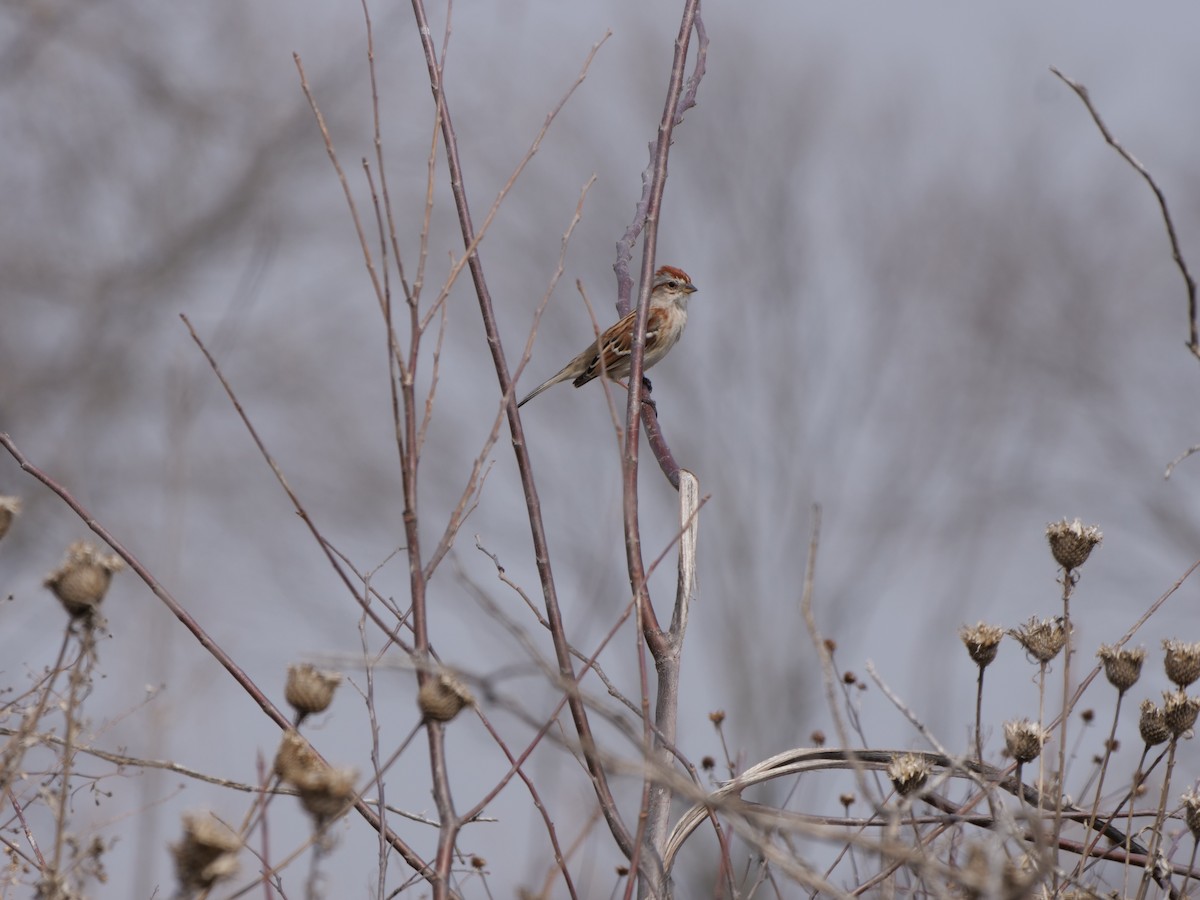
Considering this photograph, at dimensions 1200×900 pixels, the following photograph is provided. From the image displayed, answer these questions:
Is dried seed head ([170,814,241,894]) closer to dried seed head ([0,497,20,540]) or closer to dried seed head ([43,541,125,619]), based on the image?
dried seed head ([43,541,125,619])

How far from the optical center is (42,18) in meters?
16.1

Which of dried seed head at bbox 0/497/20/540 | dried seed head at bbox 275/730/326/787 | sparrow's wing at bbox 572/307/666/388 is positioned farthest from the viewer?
sparrow's wing at bbox 572/307/666/388

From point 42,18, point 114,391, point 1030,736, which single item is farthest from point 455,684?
point 114,391

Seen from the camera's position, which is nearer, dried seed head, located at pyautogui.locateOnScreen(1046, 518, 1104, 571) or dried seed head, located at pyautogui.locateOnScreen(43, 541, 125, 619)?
dried seed head, located at pyautogui.locateOnScreen(43, 541, 125, 619)

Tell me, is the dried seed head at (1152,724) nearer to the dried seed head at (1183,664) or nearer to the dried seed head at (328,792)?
the dried seed head at (1183,664)

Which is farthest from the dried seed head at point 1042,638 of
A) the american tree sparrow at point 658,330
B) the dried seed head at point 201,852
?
the american tree sparrow at point 658,330

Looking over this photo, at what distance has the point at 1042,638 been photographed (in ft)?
7.57

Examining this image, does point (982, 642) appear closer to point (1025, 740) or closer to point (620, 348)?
point (1025, 740)

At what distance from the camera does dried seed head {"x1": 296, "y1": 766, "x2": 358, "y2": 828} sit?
1.43 meters

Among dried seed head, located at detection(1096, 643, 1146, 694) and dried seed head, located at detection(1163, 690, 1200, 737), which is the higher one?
dried seed head, located at detection(1096, 643, 1146, 694)

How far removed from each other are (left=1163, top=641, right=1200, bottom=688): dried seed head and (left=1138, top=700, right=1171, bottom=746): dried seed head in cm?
7

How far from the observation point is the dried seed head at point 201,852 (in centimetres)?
140

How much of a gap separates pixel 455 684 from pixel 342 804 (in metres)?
0.20

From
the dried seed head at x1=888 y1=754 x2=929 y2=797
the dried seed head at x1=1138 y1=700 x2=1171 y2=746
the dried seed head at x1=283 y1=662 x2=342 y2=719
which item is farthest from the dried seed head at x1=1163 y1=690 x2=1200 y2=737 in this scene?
the dried seed head at x1=283 y1=662 x2=342 y2=719
